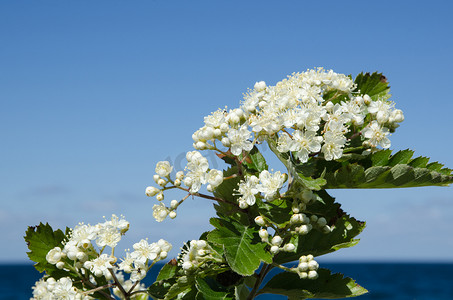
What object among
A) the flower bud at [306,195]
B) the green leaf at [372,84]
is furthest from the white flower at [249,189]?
the green leaf at [372,84]

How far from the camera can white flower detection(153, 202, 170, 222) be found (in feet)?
8.56

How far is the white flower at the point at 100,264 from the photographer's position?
265 centimetres

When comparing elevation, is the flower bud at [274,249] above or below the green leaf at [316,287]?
above

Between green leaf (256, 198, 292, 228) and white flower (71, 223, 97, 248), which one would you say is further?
white flower (71, 223, 97, 248)

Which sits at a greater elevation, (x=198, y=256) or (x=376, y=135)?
(x=376, y=135)

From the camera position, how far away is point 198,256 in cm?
258

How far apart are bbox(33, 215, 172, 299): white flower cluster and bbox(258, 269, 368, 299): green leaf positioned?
65cm

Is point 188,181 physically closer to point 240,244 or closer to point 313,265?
point 240,244

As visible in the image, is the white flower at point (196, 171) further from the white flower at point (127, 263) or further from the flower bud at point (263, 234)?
the white flower at point (127, 263)

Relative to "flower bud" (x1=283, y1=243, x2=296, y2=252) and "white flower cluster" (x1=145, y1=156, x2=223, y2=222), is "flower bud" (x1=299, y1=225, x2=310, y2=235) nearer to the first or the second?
"flower bud" (x1=283, y1=243, x2=296, y2=252)

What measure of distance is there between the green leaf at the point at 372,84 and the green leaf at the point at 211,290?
1429 mm

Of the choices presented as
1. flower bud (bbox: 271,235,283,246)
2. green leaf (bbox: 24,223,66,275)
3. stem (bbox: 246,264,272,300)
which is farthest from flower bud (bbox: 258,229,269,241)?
green leaf (bbox: 24,223,66,275)

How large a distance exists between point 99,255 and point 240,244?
0.82m

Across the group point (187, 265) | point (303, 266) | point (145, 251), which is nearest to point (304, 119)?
point (303, 266)
